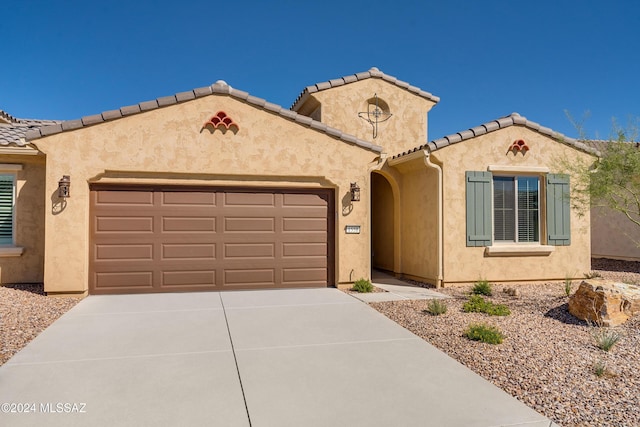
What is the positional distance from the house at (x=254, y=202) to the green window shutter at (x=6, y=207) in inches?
4.8

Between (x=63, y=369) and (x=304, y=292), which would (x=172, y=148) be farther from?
(x=63, y=369)

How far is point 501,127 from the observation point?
406 inches

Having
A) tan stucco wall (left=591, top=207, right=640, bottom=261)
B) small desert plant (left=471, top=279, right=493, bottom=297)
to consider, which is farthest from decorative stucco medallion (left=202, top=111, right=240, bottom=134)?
tan stucco wall (left=591, top=207, right=640, bottom=261)

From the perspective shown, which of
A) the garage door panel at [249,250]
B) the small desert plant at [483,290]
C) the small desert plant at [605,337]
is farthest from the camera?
the garage door panel at [249,250]

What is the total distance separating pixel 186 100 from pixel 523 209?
29.3 feet

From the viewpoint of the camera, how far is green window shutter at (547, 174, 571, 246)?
1064 centimetres

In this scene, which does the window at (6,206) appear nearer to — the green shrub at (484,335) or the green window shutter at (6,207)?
the green window shutter at (6,207)

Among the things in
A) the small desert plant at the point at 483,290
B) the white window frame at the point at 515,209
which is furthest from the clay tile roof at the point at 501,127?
the small desert plant at the point at 483,290

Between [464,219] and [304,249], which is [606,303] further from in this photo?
[304,249]

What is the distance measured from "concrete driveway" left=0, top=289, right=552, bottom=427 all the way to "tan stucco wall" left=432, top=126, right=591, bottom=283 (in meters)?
4.15

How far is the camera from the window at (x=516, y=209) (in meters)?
10.5

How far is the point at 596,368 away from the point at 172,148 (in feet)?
27.7

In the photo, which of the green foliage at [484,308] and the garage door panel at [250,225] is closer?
the green foliage at [484,308]

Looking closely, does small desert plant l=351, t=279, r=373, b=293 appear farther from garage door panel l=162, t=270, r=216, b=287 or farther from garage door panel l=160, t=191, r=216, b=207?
garage door panel l=160, t=191, r=216, b=207
